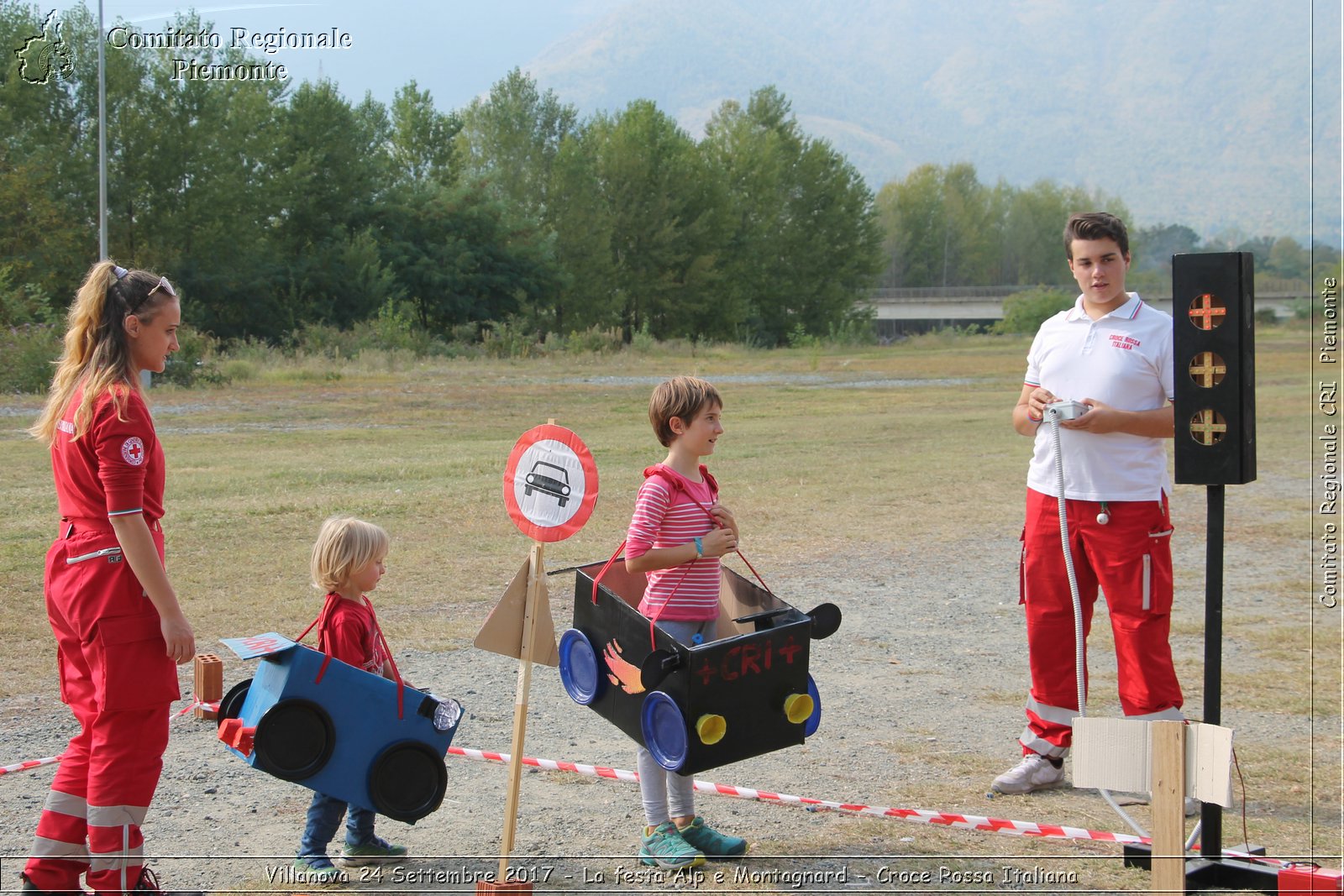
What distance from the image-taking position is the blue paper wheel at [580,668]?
163 inches

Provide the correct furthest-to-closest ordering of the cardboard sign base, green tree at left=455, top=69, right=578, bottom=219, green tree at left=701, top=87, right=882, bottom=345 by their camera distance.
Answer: green tree at left=701, top=87, right=882, bottom=345 < green tree at left=455, top=69, right=578, bottom=219 < the cardboard sign base

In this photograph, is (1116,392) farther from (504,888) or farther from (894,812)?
(504,888)

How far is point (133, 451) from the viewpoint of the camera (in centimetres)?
Answer: 342

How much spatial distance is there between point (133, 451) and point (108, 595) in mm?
427

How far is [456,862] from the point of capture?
420 centimetres

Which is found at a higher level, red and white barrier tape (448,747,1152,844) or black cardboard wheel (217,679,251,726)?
black cardboard wheel (217,679,251,726)

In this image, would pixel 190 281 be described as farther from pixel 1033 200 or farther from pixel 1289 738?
pixel 1033 200

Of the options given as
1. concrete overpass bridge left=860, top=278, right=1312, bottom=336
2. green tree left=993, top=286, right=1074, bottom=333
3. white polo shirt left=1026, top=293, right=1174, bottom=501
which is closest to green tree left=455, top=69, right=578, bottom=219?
green tree left=993, top=286, right=1074, bottom=333

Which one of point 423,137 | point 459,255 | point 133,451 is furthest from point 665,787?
point 423,137

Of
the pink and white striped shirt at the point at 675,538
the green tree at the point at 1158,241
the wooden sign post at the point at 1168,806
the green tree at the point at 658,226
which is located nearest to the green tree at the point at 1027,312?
the green tree at the point at 1158,241

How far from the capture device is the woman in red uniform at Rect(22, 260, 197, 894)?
3436 millimetres

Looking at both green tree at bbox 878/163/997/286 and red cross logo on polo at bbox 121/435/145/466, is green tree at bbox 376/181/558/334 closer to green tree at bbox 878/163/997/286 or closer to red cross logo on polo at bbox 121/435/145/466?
red cross logo on polo at bbox 121/435/145/466

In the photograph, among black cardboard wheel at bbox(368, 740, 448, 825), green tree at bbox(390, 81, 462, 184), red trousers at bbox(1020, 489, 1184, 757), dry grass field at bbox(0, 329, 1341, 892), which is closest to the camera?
black cardboard wheel at bbox(368, 740, 448, 825)

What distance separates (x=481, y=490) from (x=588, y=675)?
9.38 meters
